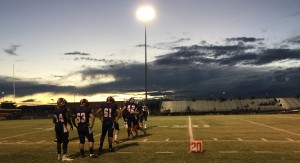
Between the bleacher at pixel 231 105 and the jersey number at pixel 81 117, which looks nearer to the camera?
the jersey number at pixel 81 117

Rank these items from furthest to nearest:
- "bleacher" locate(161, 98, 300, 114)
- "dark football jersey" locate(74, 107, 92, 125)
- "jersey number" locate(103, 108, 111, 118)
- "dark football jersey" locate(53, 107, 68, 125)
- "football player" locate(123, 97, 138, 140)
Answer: "bleacher" locate(161, 98, 300, 114) → "football player" locate(123, 97, 138, 140) → "jersey number" locate(103, 108, 111, 118) → "dark football jersey" locate(74, 107, 92, 125) → "dark football jersey" locate(53, 107, 68, 125)

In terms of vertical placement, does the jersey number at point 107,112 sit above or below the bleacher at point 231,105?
above

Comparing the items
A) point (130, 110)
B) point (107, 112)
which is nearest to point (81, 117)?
point (107, 112)

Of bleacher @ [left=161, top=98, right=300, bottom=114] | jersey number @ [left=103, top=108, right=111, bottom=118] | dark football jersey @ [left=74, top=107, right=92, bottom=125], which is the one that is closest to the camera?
dark football jersey @ [left=74, top=107, right=92, bottom=125]

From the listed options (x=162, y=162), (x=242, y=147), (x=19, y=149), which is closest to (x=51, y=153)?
(x=19, y=149)

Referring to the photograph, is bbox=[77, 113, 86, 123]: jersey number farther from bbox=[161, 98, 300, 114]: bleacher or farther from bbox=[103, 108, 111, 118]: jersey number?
bbox=[161, 98, 300, 114]: bleacher

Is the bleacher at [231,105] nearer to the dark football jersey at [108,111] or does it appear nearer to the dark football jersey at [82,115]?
the dark football jersey at [108,111]

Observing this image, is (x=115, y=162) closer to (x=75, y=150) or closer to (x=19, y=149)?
(x=75, y=150)

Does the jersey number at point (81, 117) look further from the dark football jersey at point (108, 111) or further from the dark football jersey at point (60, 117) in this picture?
the dark football jersey at point (108, 111)

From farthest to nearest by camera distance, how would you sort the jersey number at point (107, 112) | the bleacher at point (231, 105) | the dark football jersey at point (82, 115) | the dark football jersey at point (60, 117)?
1. the bleacher at point (231, 105)
2. the jersey number at point (107, 112)
3. the dark football jersey at point (82, 115)
4. the dark football jersey at point (60, 117)

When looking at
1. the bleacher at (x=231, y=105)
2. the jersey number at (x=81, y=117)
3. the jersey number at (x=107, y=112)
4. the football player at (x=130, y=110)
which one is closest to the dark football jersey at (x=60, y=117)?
the jersey number at (x=81, y=117)

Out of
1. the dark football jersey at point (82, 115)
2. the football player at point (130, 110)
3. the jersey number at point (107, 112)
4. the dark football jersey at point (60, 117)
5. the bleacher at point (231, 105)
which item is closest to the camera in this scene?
the dark football jersey at point (60, 117)

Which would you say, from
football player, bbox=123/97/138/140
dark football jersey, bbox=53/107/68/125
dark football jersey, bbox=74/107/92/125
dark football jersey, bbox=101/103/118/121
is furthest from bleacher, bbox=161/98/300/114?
dark football jersey, bbox=53/107/68/125

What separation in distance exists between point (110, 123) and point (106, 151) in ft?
3.51
